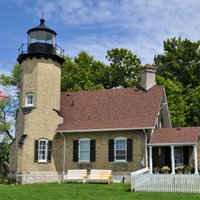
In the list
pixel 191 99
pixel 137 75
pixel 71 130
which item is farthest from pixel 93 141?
pixel 137 75

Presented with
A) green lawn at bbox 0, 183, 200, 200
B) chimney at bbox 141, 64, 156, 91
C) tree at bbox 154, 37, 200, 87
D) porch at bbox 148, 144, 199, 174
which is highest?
tree at bbox 154, 37, 200, 87

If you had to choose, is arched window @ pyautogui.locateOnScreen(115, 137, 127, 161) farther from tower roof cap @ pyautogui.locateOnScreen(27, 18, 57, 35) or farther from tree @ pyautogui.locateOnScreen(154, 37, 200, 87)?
tree @ pyautogui.locateOnScreen(154, 37, 200, 87)

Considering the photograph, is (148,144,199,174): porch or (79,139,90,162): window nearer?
(148,144,199,174): porch

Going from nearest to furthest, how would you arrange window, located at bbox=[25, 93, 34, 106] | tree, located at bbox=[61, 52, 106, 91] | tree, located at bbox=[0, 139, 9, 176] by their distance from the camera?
window, located at bbox=[25, 93, 34, 106]
tree, located at bbox=[0, 139, 9, 176]
tree, located at bbox=[61, 52, 106, 91]

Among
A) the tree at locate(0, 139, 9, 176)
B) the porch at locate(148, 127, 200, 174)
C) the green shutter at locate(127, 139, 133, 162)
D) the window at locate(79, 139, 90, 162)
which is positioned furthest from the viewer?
the tree at locate(0, 139, 9, 176)

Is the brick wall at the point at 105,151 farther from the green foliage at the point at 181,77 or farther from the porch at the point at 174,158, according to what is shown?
the green foliage at the point at 181,77

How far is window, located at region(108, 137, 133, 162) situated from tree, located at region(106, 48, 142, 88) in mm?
19534

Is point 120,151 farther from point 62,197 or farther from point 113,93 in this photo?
point 62,197

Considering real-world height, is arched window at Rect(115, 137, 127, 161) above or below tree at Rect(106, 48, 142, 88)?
below

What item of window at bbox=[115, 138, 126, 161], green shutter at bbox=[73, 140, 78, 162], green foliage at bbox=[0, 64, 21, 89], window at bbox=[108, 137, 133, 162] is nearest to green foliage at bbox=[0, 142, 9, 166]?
green foliage at bbox=[0, 64, 21, 89]

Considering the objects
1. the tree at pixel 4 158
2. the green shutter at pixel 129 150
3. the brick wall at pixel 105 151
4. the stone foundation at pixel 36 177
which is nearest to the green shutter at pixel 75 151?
the brick wall at pixel 105 151

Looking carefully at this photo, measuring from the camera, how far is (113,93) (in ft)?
95.6

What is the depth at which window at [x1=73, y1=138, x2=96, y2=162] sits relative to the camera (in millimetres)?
25766

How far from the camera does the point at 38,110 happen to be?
26.5m
